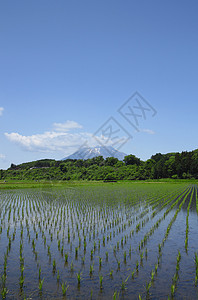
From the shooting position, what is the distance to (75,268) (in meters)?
4.50

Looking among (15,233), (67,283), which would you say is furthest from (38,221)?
(67,283)

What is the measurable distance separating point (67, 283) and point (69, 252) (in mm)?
1537

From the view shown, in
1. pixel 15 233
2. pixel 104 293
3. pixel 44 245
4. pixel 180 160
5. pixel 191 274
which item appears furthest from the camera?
pixel 180 160

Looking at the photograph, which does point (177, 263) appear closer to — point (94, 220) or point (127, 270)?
point (127, 270)

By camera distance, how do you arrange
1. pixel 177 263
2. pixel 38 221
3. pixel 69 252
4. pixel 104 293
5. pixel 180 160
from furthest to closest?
pixel 180 160 → pixel 38 221 → pixel 69 252 → pixel 177 263 → pixel 104 293

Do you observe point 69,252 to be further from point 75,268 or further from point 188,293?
point 188,293

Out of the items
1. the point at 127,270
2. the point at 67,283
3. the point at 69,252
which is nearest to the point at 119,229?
the point at 69,252

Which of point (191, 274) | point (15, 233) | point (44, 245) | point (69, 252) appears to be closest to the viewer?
point (191, 274)

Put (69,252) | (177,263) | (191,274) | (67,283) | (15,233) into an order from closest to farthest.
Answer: (67,283) < (191,274) < (177,263) < (69,252) < (15,233)

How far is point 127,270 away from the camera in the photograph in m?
4.41

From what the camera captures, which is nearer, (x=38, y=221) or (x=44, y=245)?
(x=44, y=245)

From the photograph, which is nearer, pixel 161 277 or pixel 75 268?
pixel 161 277

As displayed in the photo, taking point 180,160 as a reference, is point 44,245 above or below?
below

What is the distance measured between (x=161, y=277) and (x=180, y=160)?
58.3 m
